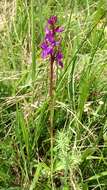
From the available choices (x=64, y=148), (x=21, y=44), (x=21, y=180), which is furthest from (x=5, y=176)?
(x=21, y=44)

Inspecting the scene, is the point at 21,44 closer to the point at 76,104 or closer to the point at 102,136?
the point at 76,104

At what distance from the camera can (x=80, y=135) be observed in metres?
1.68

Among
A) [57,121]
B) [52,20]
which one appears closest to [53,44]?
[52,20]

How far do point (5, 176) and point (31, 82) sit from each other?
403 mm

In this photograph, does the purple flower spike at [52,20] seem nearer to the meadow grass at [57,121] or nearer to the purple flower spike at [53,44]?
the purple flower spike at [53,44]

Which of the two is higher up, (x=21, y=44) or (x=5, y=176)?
(x=21, y=44)

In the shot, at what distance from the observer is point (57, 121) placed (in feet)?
5.80

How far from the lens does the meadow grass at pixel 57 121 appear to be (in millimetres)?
1588

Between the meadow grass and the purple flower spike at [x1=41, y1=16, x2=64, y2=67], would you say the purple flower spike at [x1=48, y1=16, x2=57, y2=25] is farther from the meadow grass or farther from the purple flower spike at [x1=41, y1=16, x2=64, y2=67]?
the meadow grass

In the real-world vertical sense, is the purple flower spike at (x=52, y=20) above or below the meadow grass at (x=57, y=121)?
above

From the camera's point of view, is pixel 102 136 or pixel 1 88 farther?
pixel 1 88

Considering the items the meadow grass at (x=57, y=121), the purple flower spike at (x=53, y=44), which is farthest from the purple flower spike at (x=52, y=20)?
the meadow grass at (x=57, y=121)

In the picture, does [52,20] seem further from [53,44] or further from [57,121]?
[57,121]

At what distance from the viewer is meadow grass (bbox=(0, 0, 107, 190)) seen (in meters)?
1.59
